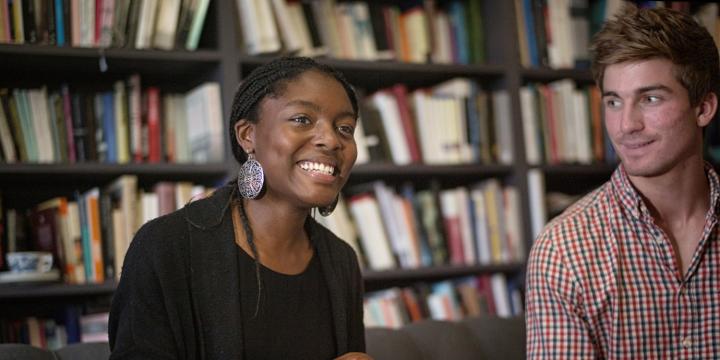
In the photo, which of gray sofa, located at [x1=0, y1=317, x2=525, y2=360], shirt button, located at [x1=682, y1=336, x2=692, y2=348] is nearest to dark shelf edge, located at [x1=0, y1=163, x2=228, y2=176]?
gray sofa, located at [x1=0, y1=317, x2=525, y2=360]

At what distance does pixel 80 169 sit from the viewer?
2582 mm

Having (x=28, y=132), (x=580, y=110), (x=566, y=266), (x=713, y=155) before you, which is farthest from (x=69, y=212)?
(x=713, y=155)

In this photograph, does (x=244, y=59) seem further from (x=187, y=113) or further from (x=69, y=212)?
(x=69, y=212)

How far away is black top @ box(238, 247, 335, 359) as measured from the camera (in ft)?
5.50

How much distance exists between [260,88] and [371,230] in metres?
1.30

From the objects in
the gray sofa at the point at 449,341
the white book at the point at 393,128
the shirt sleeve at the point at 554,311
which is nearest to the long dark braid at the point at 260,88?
the gray sofa at the point at 449,341

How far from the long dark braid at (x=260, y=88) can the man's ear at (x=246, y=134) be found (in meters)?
0.01

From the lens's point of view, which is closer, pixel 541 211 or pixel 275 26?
pixel 275 26

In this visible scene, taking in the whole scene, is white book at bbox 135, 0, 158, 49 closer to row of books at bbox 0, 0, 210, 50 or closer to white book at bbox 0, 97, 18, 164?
row of books at bbox 0, 0, 210, 50

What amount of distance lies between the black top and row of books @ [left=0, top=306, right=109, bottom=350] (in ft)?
3.38

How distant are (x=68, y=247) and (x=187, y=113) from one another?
0.56 meters

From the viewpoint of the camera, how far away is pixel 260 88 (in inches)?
69.5

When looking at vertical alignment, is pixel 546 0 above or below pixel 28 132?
above

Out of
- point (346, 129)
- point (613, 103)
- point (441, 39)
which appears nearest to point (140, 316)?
point (346, 129)
